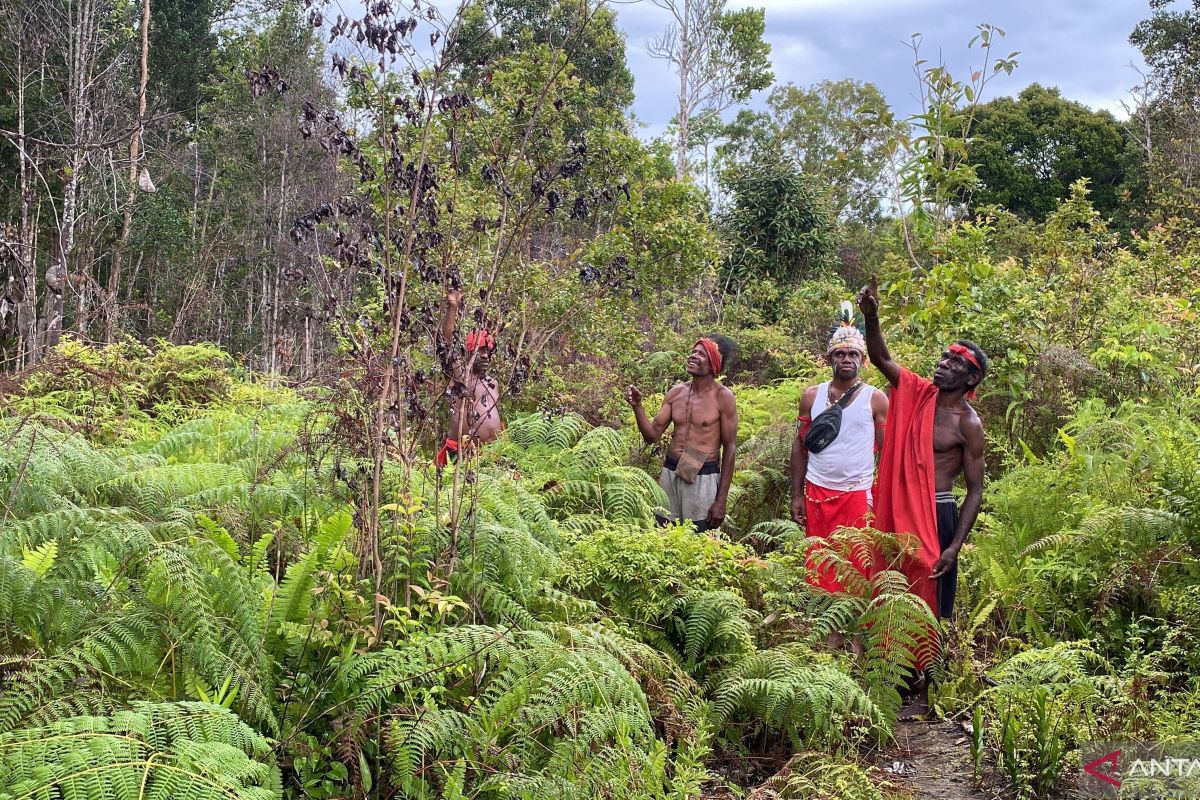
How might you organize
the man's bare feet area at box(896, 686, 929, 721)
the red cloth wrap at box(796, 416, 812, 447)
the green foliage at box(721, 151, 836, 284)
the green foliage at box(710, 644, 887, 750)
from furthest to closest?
the green foliage at box(721, 151, 836, 284)
the red cloth wrap at box(796, 416, 812, 447)
the man's bare feet area at box(896, 686, 929, 721)
the green foliage at box(710, 644, 887, 750)

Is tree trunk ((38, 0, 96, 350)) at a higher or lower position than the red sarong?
higher

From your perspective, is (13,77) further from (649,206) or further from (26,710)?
(26,710)

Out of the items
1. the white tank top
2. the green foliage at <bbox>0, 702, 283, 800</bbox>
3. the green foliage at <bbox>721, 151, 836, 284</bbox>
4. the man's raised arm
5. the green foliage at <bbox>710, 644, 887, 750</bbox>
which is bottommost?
the green foliage at <bbox>710, 644, 887, 750</bbox>

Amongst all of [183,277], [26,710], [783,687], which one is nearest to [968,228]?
[783,687]

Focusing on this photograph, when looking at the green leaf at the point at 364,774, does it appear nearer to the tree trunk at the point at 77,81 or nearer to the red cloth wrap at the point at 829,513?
the red cloth wrap at the point at 829,513

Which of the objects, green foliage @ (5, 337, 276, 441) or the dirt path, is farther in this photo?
green foliage @ (5, 337, 276, 441)

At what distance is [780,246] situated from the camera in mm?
19922

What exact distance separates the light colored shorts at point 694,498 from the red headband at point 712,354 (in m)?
0.75

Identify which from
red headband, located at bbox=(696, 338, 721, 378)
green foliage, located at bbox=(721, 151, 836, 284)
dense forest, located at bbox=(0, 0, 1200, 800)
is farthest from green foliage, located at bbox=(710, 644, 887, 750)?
green foliage, located at bbox=(721, 151, 836, 284)

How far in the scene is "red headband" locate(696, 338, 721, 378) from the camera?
6.58m

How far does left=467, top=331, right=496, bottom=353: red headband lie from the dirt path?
8.61ft

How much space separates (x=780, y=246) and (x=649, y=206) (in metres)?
8.94

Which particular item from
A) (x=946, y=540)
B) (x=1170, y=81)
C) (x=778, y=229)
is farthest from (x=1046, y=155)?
(x=946, y=540)

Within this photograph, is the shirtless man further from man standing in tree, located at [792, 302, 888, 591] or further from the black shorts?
the black shorts
